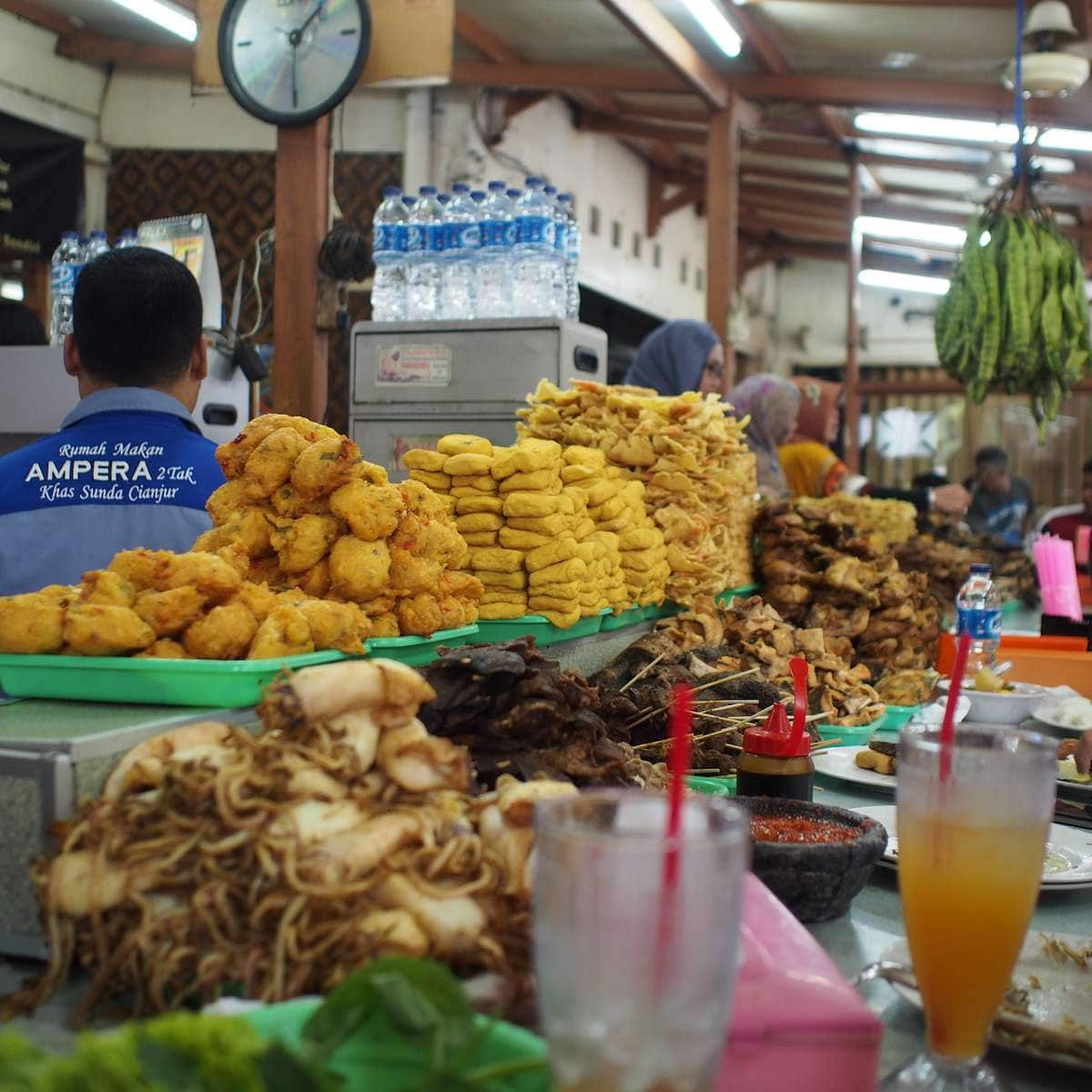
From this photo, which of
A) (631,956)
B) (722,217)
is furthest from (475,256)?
(722,217)

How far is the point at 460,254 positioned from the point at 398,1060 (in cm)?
340

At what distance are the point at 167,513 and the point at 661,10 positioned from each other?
5279 millimetres

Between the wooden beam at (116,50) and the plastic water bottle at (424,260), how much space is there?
452 centimetres

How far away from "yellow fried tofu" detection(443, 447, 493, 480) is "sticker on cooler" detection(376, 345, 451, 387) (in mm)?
1529

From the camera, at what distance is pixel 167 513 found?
261cm

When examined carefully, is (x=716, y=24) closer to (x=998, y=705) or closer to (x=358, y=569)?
(x=998, y=705)

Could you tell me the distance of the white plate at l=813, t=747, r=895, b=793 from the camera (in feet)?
6.54

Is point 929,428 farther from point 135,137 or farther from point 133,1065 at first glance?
point 133,1065

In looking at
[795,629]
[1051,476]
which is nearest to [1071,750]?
[795,629]

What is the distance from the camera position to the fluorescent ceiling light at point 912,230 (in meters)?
12.4

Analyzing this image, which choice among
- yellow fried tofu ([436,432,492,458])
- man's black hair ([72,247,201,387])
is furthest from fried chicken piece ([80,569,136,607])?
man's black hair ([72,247,201,387])

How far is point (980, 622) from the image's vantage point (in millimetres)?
3021

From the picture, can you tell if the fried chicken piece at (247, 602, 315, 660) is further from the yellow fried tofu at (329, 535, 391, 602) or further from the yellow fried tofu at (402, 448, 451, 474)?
the yellow fried tofu at (402, 448, 451, 474)

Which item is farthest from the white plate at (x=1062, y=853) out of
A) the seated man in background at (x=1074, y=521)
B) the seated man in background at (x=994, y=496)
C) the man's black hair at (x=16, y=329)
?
the seated man in background at (x=994, y=496)
